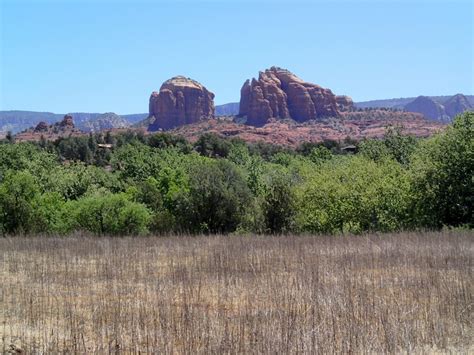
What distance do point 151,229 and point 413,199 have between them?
46.4ft

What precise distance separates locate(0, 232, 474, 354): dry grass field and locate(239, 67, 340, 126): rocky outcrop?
17304cm

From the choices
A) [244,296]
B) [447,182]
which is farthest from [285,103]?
[244,296]

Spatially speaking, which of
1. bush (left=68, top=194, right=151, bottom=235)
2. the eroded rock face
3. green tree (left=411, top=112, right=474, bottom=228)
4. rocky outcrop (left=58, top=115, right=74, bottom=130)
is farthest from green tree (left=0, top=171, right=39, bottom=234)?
the eroded rock face

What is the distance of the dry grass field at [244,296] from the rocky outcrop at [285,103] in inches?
6812

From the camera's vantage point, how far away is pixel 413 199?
2255 cm

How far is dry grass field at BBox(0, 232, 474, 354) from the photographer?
5.71 m

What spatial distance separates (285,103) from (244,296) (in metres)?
188

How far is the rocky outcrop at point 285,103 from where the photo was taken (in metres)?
187

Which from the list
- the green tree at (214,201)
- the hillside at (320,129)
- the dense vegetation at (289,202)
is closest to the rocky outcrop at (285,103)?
the hillside at (320,129)

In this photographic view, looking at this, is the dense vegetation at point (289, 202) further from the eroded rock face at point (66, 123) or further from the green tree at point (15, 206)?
the eroded rock face at point (66, 123)

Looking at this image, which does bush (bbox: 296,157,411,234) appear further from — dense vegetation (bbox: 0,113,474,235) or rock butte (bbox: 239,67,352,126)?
rock butte (bbox: 239,67,352,126)

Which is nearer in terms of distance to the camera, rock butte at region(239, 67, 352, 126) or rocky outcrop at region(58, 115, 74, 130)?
rocky outcrop at region(58, 115, 74, 130)

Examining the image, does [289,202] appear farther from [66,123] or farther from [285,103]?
[285,103]

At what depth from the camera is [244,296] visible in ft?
28.1
